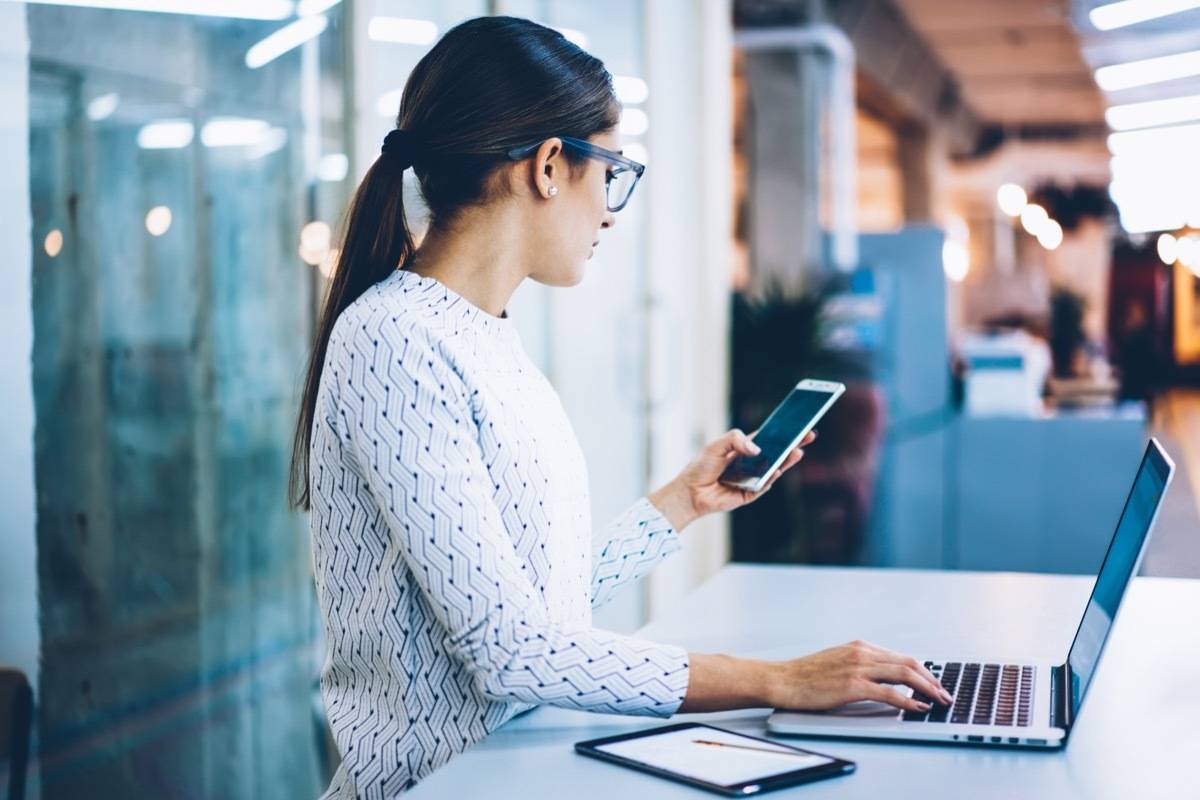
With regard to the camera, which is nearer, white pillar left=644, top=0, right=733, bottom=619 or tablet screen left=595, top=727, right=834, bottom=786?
tablet screen left=595, top=727, right=834, bottom=786

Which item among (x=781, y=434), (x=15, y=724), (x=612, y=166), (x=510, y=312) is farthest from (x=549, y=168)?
(x=510, y=312)

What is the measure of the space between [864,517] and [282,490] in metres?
3.33

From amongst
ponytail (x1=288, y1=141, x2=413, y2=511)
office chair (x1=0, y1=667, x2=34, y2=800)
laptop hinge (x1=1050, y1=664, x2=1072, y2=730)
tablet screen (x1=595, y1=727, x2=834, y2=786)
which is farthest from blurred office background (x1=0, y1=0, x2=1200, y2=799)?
laptop hinge (x1=1050, y1=664, x2=1072, y2=730)

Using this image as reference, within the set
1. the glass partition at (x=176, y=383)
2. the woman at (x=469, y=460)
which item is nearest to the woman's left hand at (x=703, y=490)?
the woman at (x=469, y=460)

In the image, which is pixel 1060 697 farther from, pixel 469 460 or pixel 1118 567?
pixel 469 460

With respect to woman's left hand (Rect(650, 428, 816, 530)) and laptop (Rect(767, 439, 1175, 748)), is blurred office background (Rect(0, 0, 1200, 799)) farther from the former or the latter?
laptop (Rect(767, 439, 1175, 748))

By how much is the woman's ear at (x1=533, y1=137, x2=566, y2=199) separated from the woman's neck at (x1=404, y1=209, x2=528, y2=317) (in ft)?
0.18

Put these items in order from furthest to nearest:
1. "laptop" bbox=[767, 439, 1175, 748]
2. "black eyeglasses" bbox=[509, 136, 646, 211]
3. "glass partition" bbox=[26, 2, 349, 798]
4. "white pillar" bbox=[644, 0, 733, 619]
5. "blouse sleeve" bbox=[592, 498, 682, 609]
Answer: "white pillar" bbox=[644, 0, 733, 619], "glass partition" bbox=[26, 2, 349, 798], "blouse sleeve" bbox=[592, 498, 682, 609], "black eyeglasses" bbox=[509, 136, 646, 211], "laptop" bbox=[767, 439, 1175, 748]

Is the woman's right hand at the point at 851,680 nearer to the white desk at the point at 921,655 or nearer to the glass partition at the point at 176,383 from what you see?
the white desk at the point at 921,655

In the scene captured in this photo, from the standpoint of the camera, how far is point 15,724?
1655 millimetres

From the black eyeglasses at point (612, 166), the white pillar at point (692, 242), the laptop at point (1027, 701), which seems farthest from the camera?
the white pillar at point (692, 242)

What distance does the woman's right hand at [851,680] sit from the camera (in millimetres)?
1176

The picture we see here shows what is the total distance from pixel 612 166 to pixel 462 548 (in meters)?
0.48

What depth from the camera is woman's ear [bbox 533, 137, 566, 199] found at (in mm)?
1275
